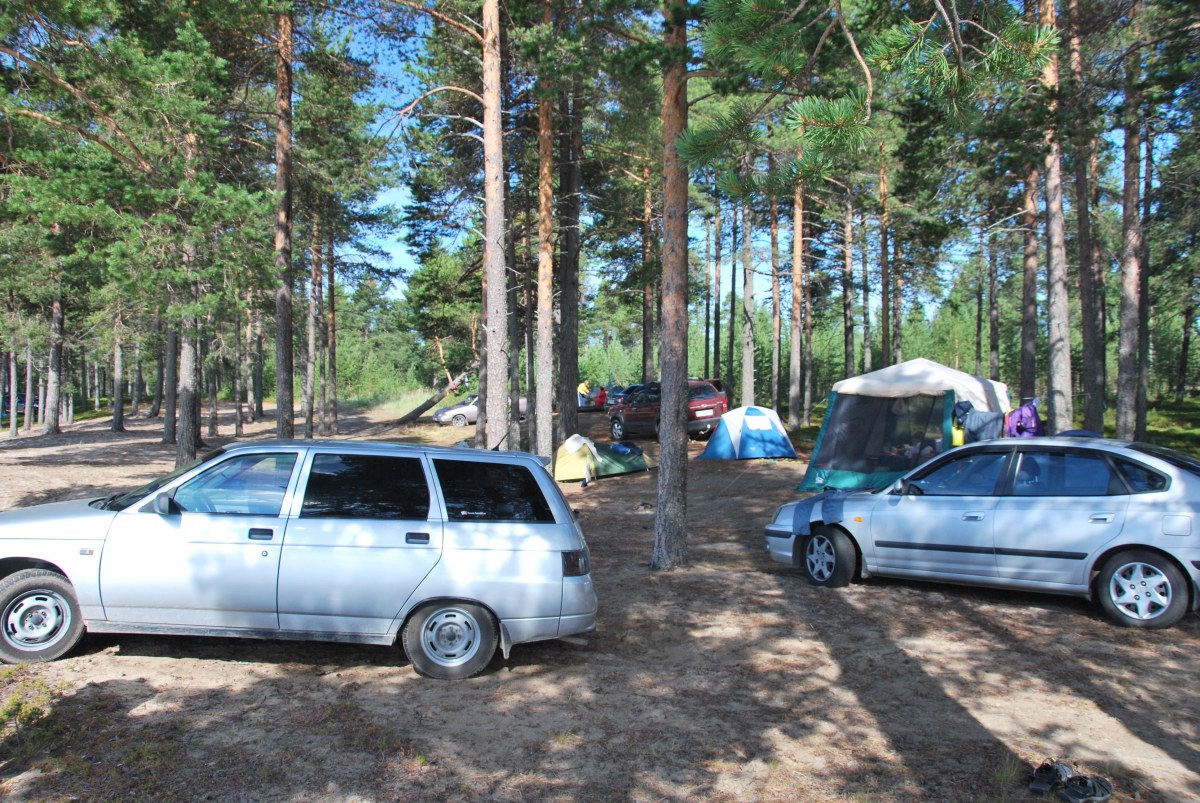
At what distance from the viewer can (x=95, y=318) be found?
26891mm

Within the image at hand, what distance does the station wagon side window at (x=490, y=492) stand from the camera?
5445 mm

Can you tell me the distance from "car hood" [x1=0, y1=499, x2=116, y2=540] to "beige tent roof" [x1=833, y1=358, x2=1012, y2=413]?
1118 cm

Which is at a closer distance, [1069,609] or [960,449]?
[1069,609]

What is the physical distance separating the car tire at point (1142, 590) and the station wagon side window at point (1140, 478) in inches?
20.2

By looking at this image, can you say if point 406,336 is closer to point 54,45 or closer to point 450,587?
point 54,45

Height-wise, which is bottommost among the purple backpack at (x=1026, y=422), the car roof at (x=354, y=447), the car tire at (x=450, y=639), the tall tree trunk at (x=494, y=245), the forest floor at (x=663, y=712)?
the forest floor at (x=663, y=712)

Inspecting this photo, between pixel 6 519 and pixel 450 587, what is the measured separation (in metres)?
2.98

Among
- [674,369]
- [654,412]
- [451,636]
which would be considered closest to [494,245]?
[674,369]

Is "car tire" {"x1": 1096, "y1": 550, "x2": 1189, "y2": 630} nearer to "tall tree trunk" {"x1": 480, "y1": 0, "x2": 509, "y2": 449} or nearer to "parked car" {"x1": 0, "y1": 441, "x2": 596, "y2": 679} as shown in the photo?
"parked car" {"x1": 0, "y1": 441, "x2": 596, "y2": 679}

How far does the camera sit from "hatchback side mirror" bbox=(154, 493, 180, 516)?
5176mm

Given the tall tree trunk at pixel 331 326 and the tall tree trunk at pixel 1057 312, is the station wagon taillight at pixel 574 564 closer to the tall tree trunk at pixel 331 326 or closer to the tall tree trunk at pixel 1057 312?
the tall tree trunk at pixel 1057 312

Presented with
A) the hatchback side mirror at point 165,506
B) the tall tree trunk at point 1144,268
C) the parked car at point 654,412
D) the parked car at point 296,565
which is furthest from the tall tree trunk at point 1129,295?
the hatchback side mirror at point 165,506

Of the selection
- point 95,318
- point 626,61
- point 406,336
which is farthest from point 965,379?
point 406,336

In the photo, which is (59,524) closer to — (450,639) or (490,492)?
(450,639)
